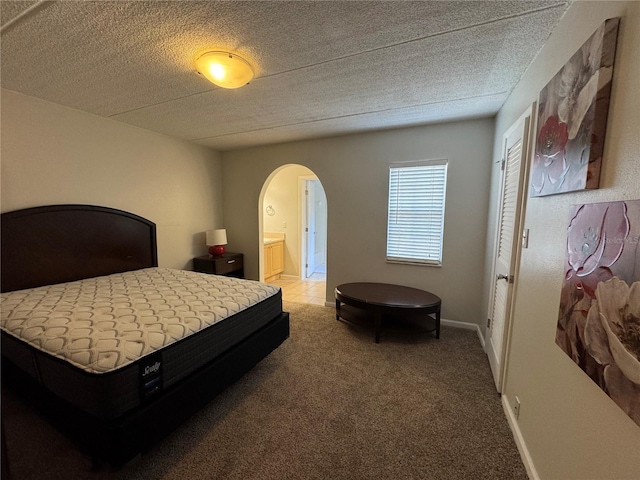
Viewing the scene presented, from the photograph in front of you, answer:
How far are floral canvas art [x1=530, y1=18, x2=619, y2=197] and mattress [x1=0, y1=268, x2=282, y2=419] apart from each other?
213 cm

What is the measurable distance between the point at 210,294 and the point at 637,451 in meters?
2.43

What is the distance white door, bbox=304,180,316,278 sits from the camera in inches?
219

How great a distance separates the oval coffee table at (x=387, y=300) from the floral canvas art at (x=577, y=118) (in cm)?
166

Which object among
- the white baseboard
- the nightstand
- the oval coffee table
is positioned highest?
the nightstand

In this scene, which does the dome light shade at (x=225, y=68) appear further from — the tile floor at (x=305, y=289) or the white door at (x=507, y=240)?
the tile floor at (x=305, y=289)

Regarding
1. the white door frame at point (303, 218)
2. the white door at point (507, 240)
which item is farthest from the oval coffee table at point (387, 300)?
the white door frame at point (303, 218)

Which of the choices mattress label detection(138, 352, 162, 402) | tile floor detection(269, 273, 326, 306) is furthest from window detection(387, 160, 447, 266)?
mattress label detection(138, 352, 162, 402)

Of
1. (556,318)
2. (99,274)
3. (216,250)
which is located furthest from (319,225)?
(556,318)

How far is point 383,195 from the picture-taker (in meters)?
3.46

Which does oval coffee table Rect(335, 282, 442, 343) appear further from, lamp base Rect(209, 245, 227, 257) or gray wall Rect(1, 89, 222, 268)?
gray wall Rect(1, 89, 222, 268)

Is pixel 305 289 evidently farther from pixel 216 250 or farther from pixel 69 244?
pixel 69 244

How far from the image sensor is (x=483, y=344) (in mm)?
2754

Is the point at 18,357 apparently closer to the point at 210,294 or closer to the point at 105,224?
the point at 210,294

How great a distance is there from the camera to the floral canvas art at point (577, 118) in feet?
3.14
